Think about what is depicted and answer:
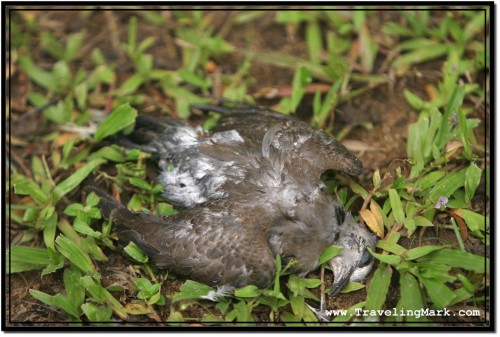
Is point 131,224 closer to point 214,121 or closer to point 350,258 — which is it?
point 214,121

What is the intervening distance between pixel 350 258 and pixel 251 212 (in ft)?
2.61

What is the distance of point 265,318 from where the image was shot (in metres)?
3.92

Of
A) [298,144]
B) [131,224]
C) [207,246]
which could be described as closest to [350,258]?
[298,144]

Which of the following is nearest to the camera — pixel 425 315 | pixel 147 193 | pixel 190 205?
pixel 425 315

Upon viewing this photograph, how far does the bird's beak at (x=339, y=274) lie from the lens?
3832 millimetres

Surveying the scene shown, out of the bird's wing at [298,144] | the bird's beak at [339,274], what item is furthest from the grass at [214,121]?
the bird's wing at [298,144]

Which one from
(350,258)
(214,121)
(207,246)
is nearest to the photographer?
(207,246)

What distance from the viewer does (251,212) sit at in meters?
3.75

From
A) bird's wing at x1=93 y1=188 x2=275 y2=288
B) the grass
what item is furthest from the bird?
the grass

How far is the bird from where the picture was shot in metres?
3.66

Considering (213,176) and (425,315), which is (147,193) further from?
(425,315)

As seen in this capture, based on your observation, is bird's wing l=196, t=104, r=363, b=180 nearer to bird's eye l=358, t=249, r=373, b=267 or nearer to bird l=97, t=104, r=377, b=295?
bird l=97, t=104, r=377, b=295

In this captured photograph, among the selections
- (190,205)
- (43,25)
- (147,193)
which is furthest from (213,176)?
(43,25)

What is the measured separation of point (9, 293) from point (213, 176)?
186 centimetres
